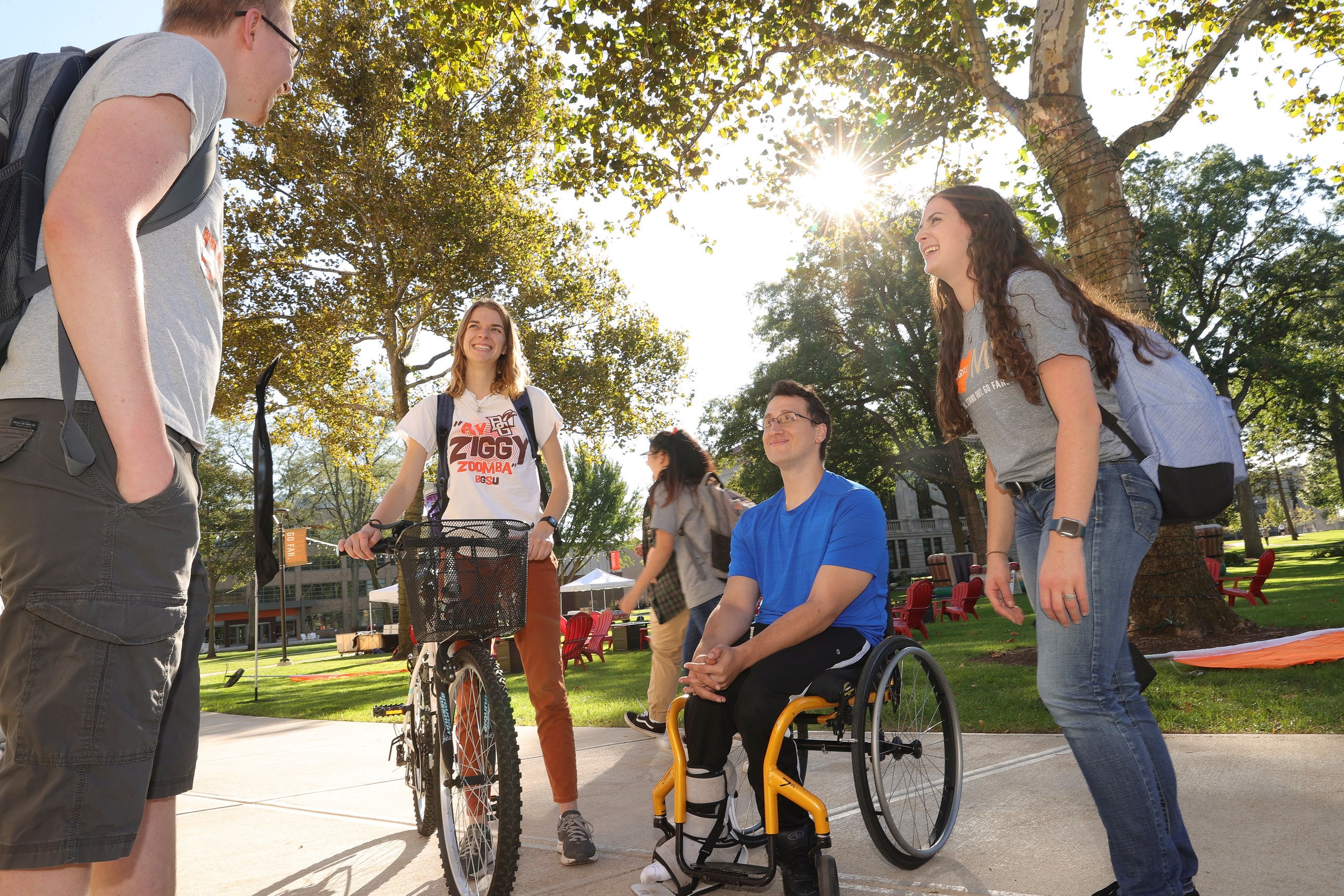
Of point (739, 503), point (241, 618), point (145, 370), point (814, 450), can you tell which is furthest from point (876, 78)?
point (241, 618)

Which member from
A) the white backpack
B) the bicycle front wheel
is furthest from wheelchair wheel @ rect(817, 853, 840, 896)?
the white backpack

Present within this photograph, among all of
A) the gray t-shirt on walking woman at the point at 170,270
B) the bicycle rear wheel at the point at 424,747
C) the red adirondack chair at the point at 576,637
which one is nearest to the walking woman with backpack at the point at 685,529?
the bicycle rear wheel at the point at 424,747

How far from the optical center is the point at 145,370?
1.43m

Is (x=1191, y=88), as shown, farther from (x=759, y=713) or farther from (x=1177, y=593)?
(x=759, y=713)

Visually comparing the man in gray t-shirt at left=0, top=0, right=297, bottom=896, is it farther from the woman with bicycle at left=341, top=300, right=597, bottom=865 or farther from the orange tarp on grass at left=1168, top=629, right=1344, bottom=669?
the orange tarp on grass at left=1168, top=629, right=1344, bottom=669

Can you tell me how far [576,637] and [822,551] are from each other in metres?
13.3

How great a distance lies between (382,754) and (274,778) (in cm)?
97

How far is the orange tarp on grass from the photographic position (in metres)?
6.79

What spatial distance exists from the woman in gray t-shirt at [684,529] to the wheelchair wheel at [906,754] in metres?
2.36

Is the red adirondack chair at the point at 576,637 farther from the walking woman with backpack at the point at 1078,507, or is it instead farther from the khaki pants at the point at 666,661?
the walking woman with backpack at the point at 1078,507

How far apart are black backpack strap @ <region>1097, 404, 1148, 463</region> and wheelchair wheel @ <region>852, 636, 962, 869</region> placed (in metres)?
1.04

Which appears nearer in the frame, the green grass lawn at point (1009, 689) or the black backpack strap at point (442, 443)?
the black backpack strap at point (442, 443)

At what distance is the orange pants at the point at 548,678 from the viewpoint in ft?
12.1

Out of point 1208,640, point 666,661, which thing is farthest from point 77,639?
point 1208,640
